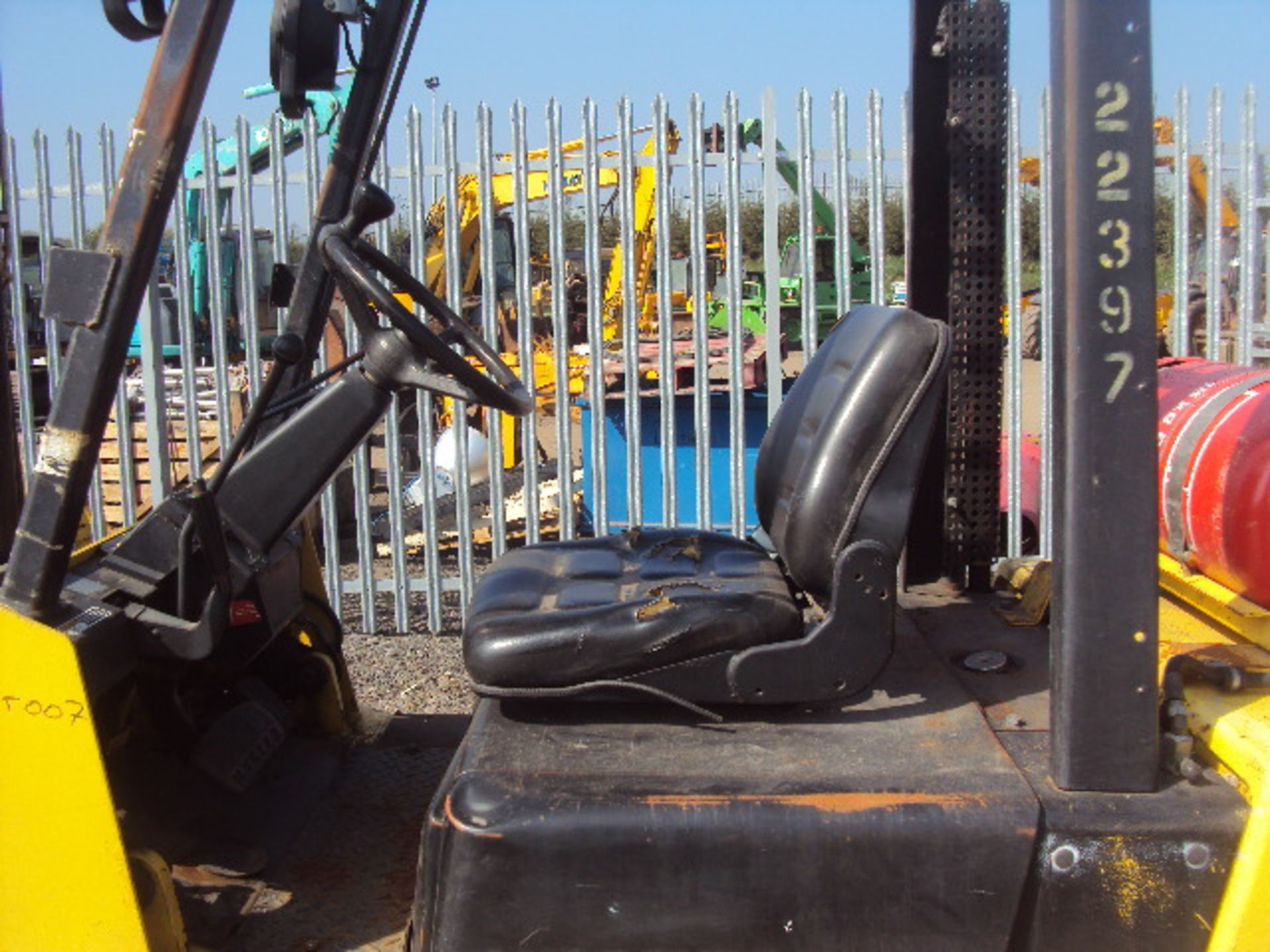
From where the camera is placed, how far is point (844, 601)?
208cm

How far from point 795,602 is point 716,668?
280mm

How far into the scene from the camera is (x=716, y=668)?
6.73 ft

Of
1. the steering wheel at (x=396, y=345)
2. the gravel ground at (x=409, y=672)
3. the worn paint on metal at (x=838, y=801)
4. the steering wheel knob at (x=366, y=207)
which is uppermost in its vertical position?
the steering wheel knob at (x=366, y=207)

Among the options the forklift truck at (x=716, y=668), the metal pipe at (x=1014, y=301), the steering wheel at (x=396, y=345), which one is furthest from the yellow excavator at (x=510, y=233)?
the steering wheel at (x=396, y=345)

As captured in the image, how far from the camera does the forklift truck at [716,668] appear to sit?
5.56 ft

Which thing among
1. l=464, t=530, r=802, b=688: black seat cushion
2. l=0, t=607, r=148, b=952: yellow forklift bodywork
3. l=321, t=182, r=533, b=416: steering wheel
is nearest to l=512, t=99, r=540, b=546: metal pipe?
l=321, t=182, r=533, b=416: steering wheel

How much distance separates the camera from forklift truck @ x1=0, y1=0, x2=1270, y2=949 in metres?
1.69

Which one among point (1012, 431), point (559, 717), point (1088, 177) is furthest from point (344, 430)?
point (1012, 431)

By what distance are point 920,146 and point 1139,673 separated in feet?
5.00

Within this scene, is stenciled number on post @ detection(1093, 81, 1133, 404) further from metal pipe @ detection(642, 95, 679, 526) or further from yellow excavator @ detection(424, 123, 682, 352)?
yellow excavator @ detection(424, 123, 682, 352)

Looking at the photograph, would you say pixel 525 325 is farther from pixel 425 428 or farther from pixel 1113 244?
pixel 1113 244

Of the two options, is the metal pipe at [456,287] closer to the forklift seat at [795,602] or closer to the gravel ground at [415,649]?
the gravel ground at [415,649]

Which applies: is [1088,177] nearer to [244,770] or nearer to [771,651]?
[771,651]

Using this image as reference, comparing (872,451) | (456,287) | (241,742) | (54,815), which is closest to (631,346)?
(456,287)
